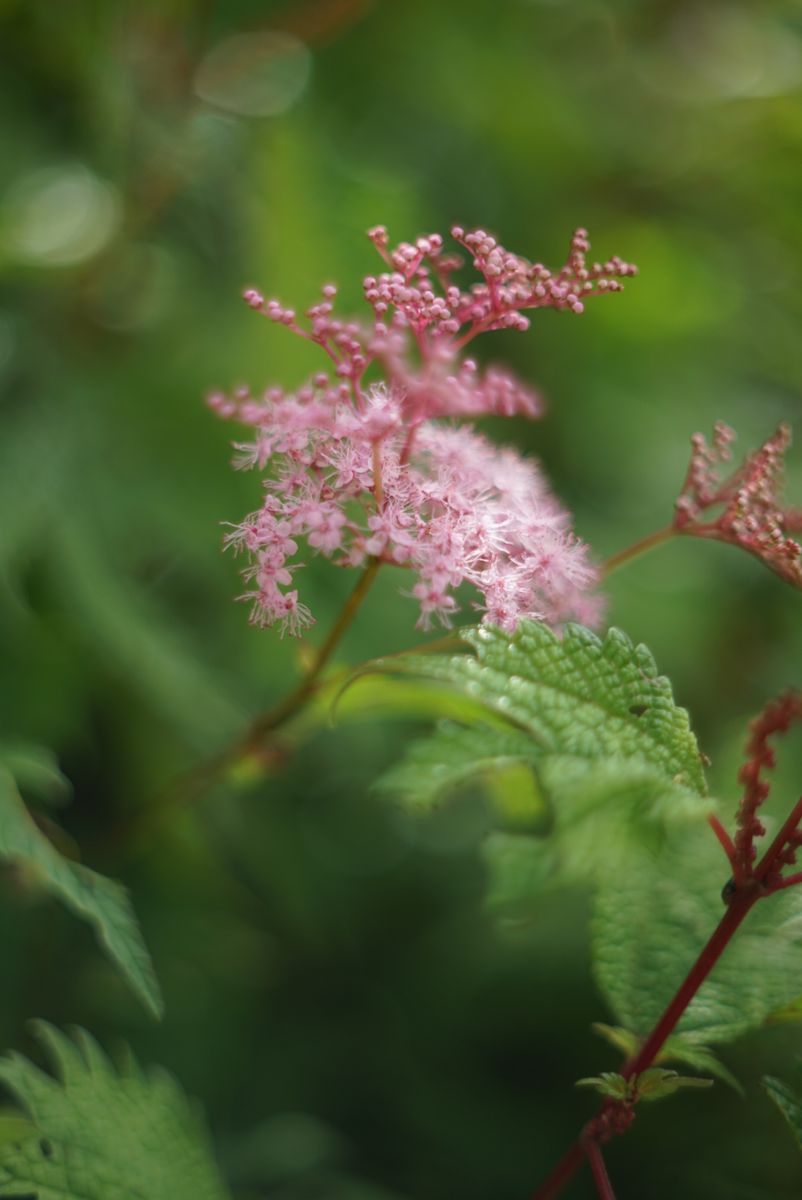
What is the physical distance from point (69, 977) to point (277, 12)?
1.97 m

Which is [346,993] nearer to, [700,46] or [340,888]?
[340,888]

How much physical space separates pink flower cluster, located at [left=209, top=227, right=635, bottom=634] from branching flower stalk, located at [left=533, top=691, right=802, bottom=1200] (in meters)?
0.22

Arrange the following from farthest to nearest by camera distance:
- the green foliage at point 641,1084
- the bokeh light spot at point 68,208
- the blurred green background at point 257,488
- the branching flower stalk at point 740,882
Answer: the bokeh light spot at point 68,208, the blurred green background at point 257,488, the green foliage at point 641,1084, the branching flower stalk at point 740,882

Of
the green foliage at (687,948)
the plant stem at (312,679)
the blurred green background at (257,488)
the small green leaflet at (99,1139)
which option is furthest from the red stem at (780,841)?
the blurred green background at (257,488)

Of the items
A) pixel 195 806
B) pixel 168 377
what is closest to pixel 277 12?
pixel 168 377

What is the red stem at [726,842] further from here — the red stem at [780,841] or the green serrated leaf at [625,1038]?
the green serrated leaf at [625,1038]

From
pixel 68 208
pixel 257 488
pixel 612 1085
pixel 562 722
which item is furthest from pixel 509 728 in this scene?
pixel 68 208

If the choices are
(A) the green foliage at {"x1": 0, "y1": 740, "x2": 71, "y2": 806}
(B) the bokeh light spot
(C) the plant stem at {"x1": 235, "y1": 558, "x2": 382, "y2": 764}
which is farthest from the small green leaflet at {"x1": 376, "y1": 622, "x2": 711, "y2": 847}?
(B) the bokeh light spot

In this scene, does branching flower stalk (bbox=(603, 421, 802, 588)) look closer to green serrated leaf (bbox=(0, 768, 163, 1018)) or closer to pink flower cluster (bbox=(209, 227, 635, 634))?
pink flower cluster (bbox=(209, 227, 635, 634))

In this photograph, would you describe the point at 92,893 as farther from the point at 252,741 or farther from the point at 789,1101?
the point at 789,1101

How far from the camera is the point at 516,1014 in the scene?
6.48 feet

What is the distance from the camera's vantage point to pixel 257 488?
2123mm

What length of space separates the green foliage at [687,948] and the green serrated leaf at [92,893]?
407 mm

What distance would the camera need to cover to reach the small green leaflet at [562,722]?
2.51 feet
